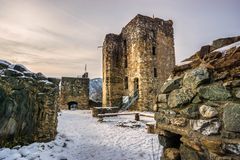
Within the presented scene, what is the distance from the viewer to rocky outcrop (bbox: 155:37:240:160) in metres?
1.67

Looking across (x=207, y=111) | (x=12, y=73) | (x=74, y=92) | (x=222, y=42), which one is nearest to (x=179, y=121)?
(x=207, y=111)

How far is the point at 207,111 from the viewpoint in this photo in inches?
74.0

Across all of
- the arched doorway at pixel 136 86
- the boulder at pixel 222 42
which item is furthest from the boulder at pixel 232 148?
the arched doorway at pixel 136 86

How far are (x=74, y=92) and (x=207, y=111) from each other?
20288mm

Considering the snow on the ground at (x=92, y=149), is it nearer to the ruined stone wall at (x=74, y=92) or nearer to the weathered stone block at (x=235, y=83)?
the weathered stone block at (x=235, y=83)

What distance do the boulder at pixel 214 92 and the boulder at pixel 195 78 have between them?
0.08m

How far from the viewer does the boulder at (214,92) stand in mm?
1778

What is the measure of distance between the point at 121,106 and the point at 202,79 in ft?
54.2

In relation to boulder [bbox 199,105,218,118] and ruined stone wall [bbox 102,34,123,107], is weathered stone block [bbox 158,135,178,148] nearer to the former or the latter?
boulder [bbox 199,105,218,118]

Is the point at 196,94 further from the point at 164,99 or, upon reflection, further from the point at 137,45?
the point at 137,45

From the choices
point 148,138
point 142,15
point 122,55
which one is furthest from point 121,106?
point 148,138

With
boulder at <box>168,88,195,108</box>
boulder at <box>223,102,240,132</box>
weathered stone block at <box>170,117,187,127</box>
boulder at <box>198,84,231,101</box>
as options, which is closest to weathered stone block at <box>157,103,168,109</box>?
boulder at <box>168,88,195,108</box>

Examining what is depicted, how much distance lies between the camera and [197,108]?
6.71 feet

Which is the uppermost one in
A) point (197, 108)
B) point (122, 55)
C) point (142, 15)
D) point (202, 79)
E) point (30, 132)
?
point (142, 15)
